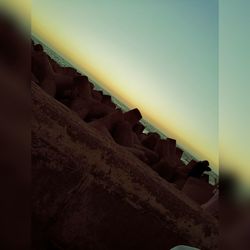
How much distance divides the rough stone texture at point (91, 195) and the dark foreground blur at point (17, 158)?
0.15 m

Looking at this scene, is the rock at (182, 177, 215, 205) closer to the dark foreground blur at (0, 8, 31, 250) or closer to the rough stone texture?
the rough stone texture

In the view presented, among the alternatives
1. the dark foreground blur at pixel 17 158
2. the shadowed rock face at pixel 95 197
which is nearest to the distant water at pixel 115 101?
the shadowed rock face at pixel 95 197

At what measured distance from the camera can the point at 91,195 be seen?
1.63 ft

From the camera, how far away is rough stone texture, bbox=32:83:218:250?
463 mm

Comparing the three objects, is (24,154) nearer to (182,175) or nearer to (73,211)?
(73,211)

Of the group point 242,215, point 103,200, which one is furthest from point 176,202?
point 242,215

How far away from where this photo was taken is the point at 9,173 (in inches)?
11.7

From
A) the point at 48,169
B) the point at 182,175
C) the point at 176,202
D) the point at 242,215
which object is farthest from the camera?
the point at 182,175

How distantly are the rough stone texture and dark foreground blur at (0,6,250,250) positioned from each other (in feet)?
0.48

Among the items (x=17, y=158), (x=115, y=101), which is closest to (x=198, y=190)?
(x=17, y=158)

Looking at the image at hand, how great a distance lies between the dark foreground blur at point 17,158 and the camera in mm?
282

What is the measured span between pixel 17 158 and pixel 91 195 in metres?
0.22

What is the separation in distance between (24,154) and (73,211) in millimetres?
198

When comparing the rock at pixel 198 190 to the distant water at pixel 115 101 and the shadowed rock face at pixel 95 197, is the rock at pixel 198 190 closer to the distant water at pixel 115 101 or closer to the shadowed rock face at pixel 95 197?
the shadowed rock face at pixel 95 197
